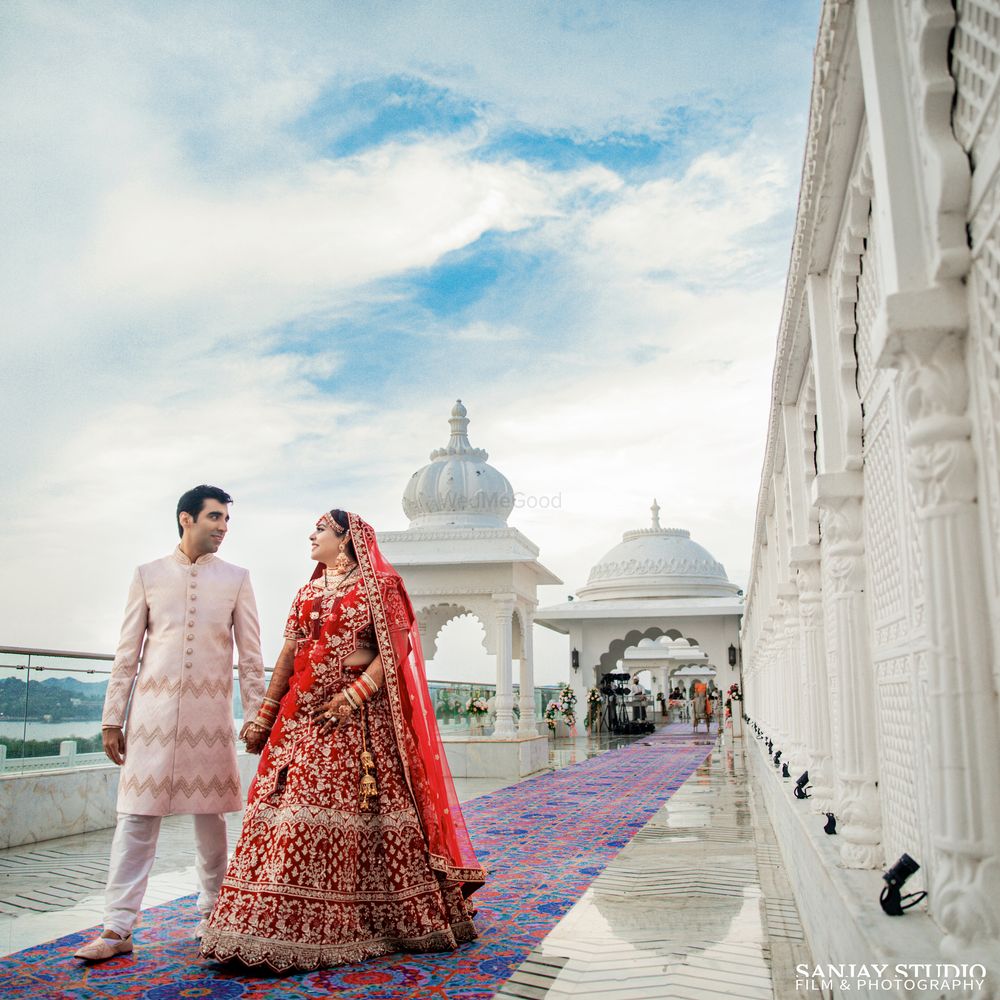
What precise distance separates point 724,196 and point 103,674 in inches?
223

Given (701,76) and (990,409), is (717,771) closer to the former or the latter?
(701,76)

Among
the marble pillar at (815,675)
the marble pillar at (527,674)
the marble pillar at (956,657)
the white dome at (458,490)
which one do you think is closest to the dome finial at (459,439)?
the white dome at (458,490)

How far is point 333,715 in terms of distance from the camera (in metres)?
3.40

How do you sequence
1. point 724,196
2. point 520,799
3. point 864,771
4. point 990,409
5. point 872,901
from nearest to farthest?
1. point 990,409
2. point 872,901
3. point 864,771
4. point 724,196
5. point 520,799

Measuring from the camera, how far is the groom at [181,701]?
10.8 ft

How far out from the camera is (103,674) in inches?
282

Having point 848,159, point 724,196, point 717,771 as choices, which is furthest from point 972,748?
point 717,771

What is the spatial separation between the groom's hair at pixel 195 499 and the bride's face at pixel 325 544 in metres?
0.41

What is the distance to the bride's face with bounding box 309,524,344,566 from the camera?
12.2 feet

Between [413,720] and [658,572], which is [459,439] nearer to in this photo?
[658,572]

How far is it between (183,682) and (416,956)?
4.17 feet

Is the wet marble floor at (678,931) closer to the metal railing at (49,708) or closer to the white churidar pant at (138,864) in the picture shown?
the white churidar pant at (138,864)

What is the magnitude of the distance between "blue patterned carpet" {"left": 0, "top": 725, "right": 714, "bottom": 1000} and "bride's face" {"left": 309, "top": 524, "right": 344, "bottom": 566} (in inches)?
57.1

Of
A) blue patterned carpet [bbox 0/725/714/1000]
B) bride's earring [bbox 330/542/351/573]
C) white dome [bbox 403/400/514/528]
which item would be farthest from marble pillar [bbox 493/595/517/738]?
bride's earring [bbox 330/542/351/573]
